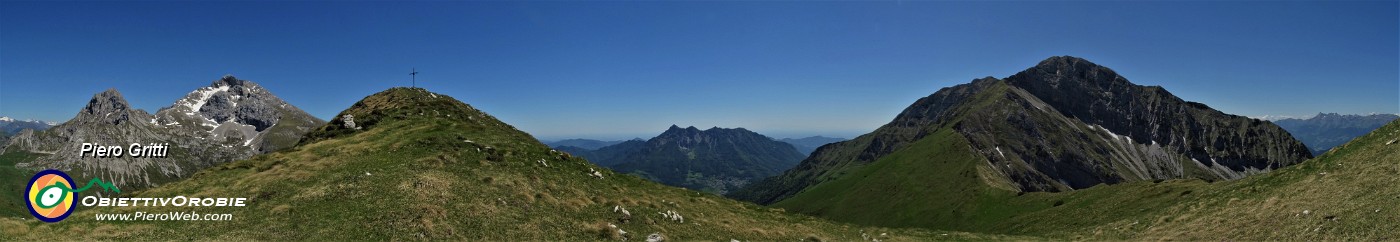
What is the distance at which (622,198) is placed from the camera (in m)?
43.0

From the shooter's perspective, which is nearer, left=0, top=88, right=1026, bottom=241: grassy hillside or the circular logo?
the circular logo

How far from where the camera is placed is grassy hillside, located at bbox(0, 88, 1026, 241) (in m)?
29.0

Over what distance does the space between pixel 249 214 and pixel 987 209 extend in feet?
614

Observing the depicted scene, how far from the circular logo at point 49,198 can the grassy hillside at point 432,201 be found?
0.65 meters

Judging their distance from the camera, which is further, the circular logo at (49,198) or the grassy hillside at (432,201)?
the grassy hillside at (432,201)

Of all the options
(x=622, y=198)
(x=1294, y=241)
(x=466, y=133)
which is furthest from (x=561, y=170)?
(x=1294, y=241)

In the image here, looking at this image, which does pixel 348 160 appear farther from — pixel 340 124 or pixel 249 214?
pixel 340 124

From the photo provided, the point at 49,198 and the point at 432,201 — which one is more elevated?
the point at 49,198

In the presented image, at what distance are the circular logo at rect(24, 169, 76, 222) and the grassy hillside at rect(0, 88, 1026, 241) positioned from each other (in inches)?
25.4

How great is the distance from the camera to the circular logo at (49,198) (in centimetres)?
2875

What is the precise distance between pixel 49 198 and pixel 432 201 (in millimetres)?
18319

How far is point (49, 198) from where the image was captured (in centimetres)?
2941

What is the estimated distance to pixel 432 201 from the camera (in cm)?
3356

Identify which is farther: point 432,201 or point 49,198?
point 432,201
